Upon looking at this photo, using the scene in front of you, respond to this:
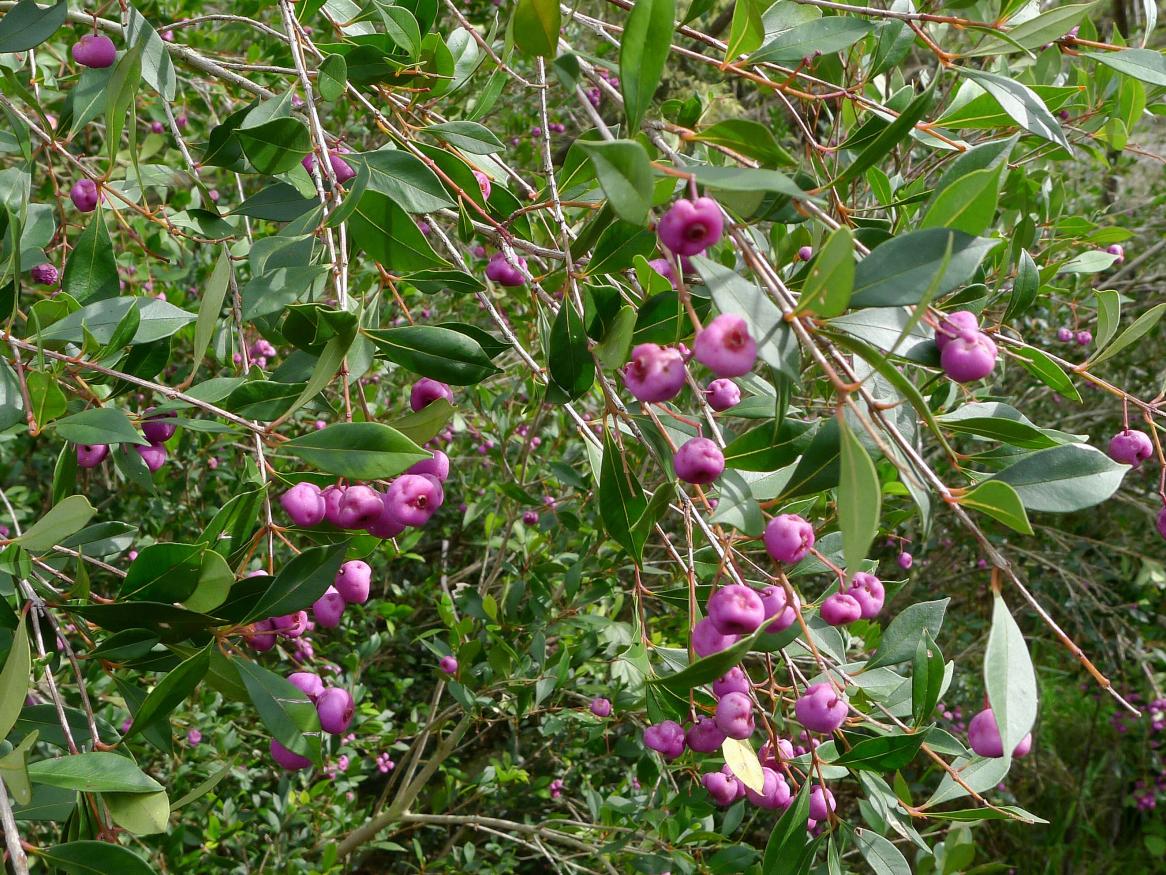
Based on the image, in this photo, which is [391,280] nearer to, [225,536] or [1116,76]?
[225,536]

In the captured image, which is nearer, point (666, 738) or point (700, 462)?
point (700, 462)

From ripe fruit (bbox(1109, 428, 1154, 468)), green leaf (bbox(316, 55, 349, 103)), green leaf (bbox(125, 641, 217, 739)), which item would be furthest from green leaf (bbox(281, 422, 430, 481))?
ripe fruit (bbox(1109, 428, 1154, 468))

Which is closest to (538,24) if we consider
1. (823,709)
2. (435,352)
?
(435,352)

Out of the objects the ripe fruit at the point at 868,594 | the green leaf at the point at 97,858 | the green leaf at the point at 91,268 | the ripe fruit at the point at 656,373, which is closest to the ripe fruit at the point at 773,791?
the ripe fruit at the point at 868,594

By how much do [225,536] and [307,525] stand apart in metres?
0.15

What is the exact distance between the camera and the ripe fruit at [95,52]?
4.69 feet

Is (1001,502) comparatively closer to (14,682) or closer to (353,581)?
(353,581)

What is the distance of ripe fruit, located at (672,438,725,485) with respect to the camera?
3.06 ft

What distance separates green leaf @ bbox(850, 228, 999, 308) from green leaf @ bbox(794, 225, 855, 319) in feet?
0.22

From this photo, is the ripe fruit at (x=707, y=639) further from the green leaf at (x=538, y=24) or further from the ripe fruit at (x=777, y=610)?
the green leaf at (x=538, y=24)

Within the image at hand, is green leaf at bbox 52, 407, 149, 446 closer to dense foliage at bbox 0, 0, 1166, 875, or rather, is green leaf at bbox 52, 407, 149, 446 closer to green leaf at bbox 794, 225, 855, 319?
dense foliage at bbox 0, 0, 1166, 875

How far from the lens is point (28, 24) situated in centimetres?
126

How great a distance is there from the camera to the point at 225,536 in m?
1.17

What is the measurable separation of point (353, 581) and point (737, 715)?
0.48 metres
